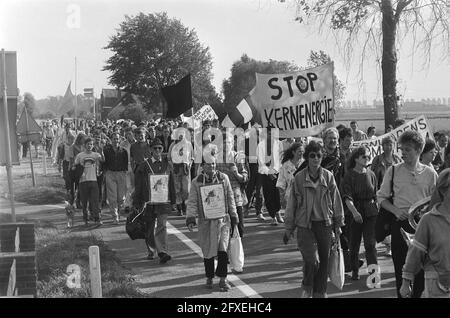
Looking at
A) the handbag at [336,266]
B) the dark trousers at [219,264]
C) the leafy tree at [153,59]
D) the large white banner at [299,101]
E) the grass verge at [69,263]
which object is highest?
the leafy tree at [153,59]

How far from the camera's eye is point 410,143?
704 centimetres

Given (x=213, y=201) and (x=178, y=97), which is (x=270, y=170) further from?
(x=213, y=201)

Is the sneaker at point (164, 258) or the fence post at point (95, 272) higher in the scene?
the fence post at point (95, 272)

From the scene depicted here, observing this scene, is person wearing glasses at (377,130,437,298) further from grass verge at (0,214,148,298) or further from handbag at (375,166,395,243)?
grass verge at (0,214,148,298)

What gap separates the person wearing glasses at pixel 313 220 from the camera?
7344 millimetres

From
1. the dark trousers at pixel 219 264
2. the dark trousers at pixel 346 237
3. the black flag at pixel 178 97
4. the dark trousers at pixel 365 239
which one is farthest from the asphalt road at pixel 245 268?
the black flag at pixel 178 97

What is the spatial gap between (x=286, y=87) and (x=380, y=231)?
14.2 ft

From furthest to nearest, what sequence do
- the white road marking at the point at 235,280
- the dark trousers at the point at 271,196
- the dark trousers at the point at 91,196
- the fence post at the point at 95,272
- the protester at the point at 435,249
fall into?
the dark trousers at the point at 91,196, the dark trousers at the point at 271,196, the white road marking at the point at 235,280, the fence post at the point at 95,272, the protester at the point at 435,249

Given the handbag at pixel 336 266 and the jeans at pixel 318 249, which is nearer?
the jeans at pixel 318 249

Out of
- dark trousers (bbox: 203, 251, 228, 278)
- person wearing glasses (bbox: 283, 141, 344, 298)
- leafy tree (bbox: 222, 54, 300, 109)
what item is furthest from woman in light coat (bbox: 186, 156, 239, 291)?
leafy tree (bbox: 222, 54, 300, 109)

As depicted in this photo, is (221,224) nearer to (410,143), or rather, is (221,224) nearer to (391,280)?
(391,280)

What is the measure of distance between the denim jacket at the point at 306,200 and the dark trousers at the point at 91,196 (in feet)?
23.5

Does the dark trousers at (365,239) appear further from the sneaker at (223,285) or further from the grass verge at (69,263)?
the grass verge at (69,263)

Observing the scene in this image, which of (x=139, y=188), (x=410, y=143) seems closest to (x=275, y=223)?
(x=139, y=188)
